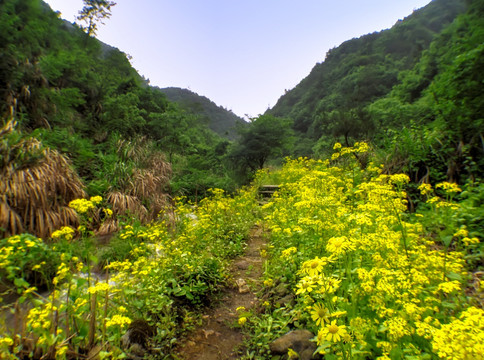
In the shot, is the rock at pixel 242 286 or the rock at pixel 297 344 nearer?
the rock at pixel 297 344

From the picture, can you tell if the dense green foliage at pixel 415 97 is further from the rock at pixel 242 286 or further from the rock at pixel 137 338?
the rock at pixel 137 338

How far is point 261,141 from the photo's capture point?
35.4 feet

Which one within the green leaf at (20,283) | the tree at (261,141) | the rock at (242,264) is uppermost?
the tree at (261,141)

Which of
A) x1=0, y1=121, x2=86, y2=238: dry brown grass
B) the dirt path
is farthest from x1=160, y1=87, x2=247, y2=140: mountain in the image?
the dirt path

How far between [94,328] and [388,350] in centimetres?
170

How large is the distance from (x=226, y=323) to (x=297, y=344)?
2.65 ft

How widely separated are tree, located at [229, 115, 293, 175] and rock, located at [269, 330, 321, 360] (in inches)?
375

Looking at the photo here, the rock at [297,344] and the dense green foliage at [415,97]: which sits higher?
the dense green foliage at [415,97]

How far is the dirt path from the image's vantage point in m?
1.74

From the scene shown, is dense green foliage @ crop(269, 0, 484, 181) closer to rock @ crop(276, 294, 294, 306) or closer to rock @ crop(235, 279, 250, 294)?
rock @ crop(276, 294, 294, 306)

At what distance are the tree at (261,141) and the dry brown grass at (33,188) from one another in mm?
7606

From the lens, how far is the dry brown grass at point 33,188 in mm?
3266

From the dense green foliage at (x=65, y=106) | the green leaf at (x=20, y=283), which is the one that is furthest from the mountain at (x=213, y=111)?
the green leaf at (x=20, y=283)

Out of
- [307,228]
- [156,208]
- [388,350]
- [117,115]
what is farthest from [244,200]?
[117,115]
